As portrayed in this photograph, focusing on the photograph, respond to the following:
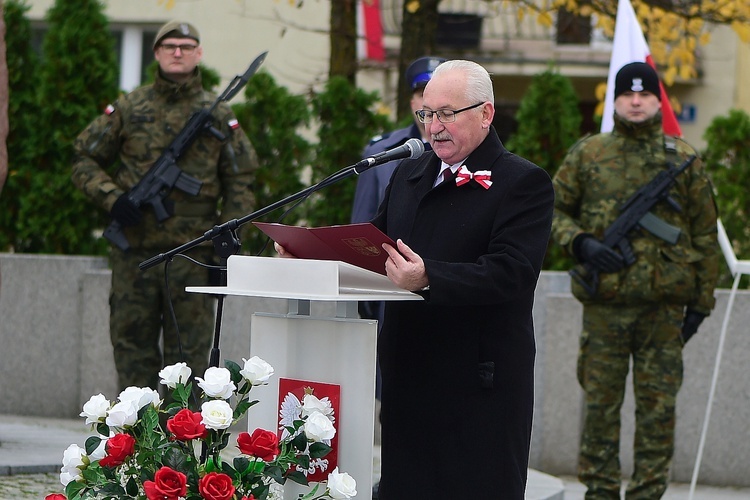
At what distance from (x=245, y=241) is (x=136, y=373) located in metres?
2.10

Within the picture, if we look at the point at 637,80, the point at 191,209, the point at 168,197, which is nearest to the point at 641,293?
the point at 637,80

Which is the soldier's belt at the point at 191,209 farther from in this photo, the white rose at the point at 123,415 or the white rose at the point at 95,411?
the white rose at the point at 123,415

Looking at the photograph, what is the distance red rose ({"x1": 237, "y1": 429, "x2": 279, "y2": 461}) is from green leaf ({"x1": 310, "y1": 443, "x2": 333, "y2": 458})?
0.34 ft

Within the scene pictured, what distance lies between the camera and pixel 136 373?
729cm

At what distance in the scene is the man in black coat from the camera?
390cm

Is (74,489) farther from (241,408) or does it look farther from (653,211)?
(653,211)

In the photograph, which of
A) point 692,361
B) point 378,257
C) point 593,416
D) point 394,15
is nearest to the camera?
point 378,257

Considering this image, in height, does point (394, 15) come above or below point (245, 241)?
above

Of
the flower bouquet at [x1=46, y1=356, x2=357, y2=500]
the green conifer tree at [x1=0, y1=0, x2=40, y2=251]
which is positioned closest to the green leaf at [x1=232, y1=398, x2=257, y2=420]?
the flower bouquet at [x1=46, y1=356, x2=357, y2=500]

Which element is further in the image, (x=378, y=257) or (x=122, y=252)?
(x=122, y=252)

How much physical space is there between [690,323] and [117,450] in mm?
3694

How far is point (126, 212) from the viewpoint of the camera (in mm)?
7133

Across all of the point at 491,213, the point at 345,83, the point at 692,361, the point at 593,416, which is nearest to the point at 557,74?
the point at 345,83

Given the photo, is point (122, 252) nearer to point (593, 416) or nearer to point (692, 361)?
point (593, 416)
